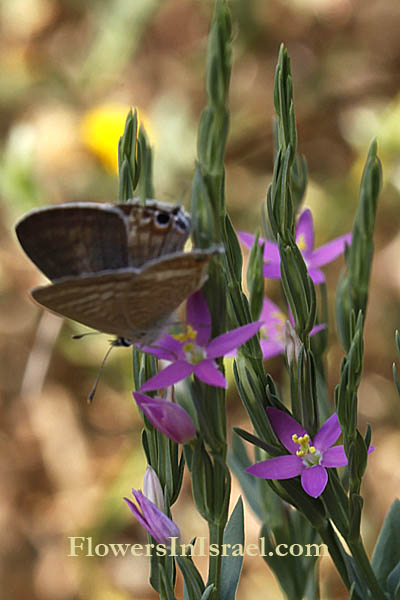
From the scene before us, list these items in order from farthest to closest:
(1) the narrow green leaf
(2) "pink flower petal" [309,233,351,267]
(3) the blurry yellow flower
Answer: (3) the blurry yellow flower, (2) "pink flower petal" [309,233,351,267], (1) the narrow green leaf

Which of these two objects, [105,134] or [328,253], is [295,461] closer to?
[328,253]

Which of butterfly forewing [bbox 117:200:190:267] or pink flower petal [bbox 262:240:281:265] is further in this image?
pink flower petal [bbox 262:240:281:265]

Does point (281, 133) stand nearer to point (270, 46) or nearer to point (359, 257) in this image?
point (359, 257)

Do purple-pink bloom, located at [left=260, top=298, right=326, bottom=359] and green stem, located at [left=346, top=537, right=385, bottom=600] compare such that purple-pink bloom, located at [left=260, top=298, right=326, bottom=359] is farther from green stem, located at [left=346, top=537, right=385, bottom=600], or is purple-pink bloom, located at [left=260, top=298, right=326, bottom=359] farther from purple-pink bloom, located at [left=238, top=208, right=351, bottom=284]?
green stem, located at [left=346, top=537, right=385, bottom=600]

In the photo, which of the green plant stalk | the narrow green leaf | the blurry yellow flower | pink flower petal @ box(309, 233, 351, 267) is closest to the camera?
the green plant stalk

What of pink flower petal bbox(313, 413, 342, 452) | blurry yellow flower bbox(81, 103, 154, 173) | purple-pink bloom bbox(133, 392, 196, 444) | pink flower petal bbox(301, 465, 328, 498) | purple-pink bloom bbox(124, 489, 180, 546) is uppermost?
blurry yellow flower bbox(81, 103, 154, 173)

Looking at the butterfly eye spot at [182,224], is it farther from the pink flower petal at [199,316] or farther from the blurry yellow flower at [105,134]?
the blurry yellow flower at [105,134]

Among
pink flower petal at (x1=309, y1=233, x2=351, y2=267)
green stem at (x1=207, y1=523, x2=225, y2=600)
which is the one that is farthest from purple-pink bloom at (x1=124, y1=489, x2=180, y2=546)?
pink flower petal at (x1=309, y1=233, x2=351, y2=267)

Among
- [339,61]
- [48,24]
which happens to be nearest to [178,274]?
[339,61]
